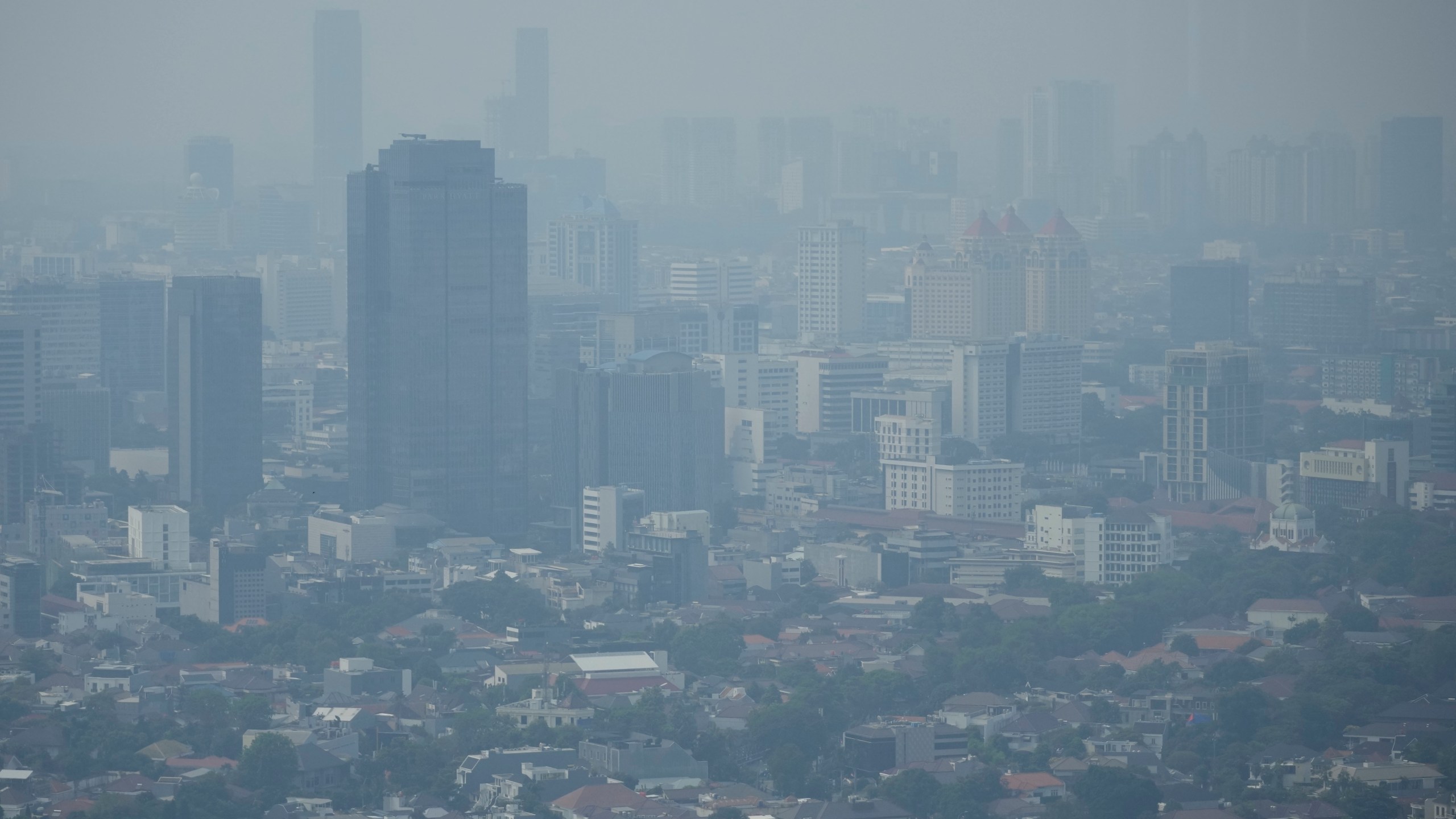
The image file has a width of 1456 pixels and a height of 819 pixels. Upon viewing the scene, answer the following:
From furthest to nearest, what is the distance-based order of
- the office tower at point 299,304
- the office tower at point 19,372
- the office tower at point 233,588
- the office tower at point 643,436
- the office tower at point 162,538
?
1. the office tower at point 299,304
2. the office tower at point 19,372
3. the office tower at point 643,436
4. the office tower at point 162,538
5. the office tower at point 233,588

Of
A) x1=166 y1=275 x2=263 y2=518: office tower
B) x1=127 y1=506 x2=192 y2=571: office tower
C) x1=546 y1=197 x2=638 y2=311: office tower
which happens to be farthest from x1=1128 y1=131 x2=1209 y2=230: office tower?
x1=127 y1=506 x2=192 y2=571: office tower

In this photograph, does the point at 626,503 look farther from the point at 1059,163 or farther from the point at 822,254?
the point at 1059,163

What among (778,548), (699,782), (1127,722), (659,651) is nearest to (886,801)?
(699,782)

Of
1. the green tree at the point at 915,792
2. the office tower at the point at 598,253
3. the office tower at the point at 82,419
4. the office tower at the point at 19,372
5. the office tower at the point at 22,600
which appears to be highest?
the office tower at the point at 598,253

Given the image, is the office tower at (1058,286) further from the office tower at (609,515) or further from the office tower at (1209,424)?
the office tower at (609,515)

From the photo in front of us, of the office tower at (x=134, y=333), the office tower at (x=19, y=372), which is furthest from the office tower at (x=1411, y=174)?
the office tower at (x=19, y=372)

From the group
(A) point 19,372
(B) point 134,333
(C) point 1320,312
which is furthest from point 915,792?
(C) point 1320,312

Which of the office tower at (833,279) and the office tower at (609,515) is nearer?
the office tower at (609,515)

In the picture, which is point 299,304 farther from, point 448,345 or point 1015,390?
point 448,345
